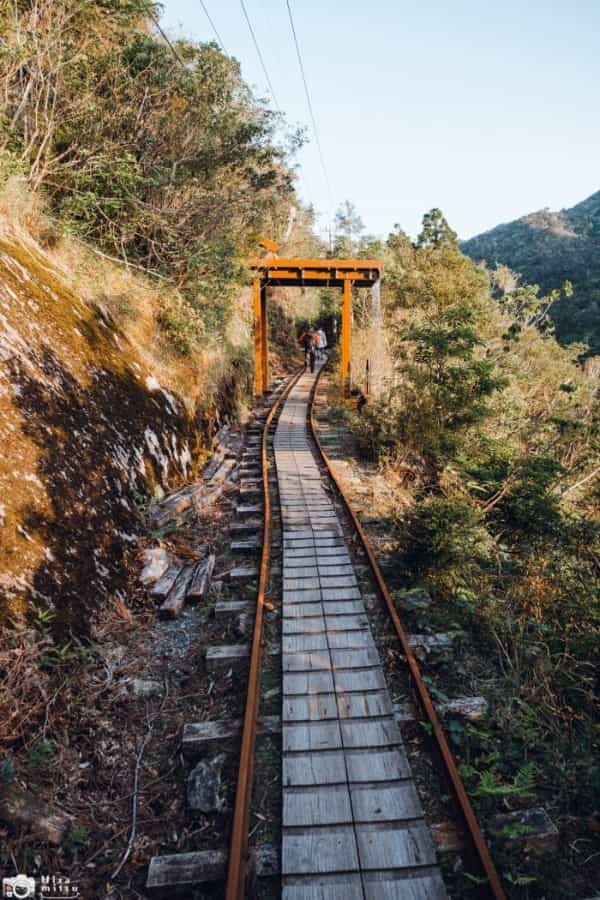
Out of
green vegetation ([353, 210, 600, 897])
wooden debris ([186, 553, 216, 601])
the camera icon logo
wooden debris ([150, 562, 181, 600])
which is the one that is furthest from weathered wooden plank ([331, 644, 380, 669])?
the camera icon logo

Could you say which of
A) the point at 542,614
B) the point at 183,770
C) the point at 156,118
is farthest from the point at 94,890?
the point at 156,118

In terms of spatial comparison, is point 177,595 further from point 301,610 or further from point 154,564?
point 301,610

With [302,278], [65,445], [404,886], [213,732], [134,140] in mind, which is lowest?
[404,886]

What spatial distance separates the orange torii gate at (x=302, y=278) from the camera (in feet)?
53.4

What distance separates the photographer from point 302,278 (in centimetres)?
1678

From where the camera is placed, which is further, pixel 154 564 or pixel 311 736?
pixel 154 564

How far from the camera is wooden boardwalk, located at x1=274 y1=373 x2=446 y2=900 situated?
2.56 metres

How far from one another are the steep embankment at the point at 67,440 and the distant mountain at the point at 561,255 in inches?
1664

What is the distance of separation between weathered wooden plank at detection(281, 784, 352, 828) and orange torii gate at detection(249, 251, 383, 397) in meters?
13.9

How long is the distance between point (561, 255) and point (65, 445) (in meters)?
79.8

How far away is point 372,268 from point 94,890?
17.0 m

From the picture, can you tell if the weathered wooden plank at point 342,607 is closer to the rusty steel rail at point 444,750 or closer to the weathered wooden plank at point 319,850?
the rusty steel rail at point 444,750

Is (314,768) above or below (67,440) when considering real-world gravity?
below

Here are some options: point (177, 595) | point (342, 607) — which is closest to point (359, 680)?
point (342, 607)
